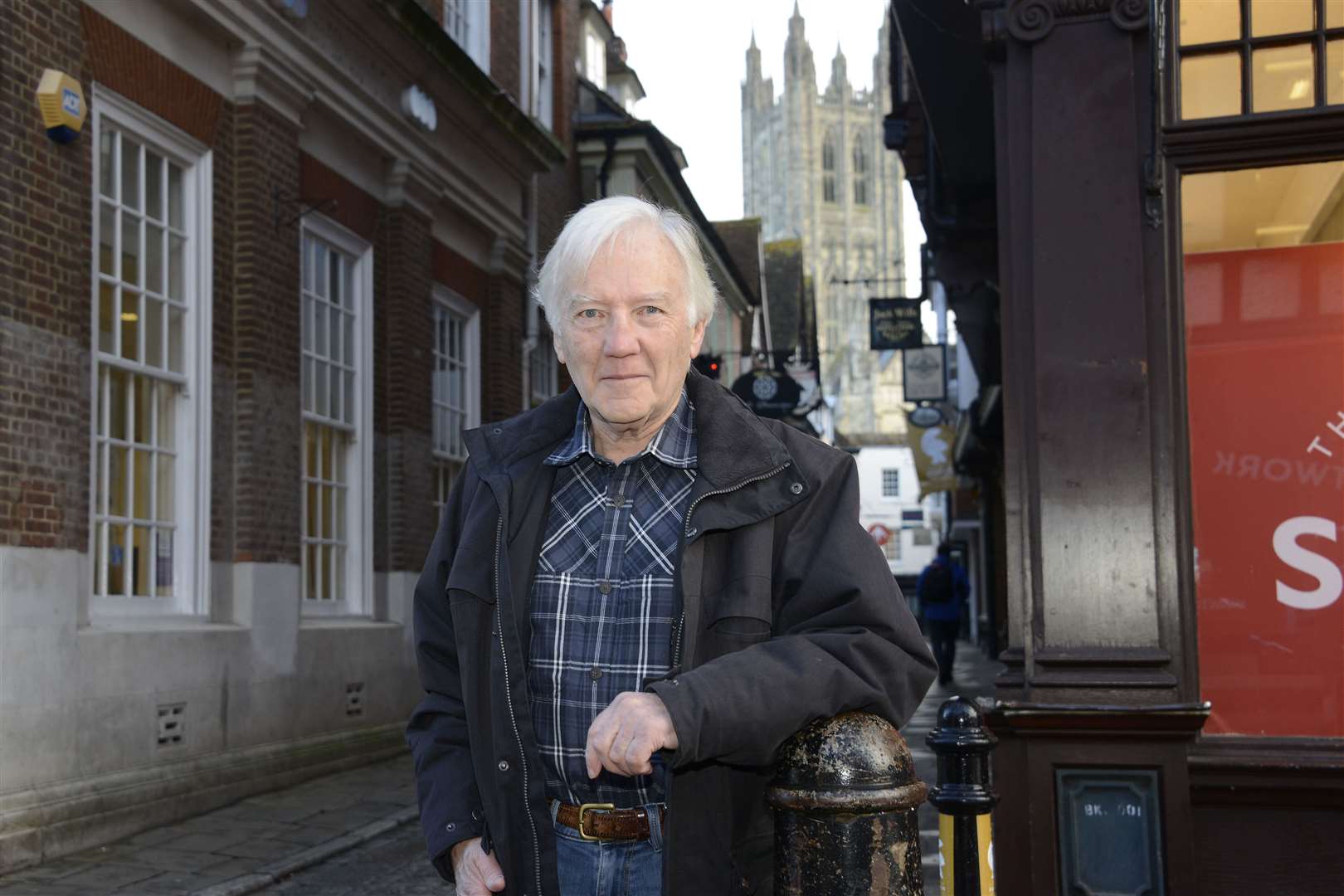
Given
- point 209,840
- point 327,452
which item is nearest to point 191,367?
point 327,452

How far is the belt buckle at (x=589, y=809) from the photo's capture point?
2.38 metres

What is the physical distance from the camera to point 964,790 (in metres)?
3.60

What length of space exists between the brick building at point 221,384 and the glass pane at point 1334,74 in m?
6.27

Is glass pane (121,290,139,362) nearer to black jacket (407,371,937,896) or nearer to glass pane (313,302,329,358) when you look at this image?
glass pane (313,302,329,358)

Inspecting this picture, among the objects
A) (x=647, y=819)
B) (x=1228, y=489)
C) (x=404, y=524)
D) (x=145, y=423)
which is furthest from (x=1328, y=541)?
(x=404, y=524)

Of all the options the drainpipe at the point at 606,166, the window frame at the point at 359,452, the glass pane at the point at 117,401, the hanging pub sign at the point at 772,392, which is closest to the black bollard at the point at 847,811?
the glass pane at the point at 117,401

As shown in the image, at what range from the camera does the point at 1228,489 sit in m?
5.82

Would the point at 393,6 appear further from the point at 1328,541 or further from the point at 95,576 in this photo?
the point at 1328,541

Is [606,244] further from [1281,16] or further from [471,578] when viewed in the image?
[1281,16]

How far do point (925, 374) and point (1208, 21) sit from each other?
71.3 ft

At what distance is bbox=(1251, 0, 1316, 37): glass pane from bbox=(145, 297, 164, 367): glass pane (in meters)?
6.62

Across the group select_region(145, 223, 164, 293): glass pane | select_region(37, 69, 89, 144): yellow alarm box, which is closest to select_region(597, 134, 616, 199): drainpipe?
select_region(145, 223, 164, 293): glass pane

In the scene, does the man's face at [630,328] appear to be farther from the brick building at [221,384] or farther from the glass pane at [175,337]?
the glass pane at [175,337]

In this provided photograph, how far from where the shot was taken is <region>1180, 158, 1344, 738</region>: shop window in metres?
5.73
